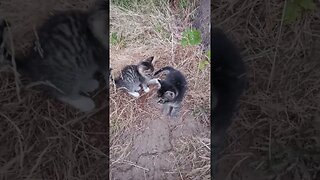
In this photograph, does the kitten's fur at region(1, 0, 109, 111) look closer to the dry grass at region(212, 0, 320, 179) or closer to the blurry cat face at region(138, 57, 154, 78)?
the blurry cat face at region(138, 57, 154, 78)

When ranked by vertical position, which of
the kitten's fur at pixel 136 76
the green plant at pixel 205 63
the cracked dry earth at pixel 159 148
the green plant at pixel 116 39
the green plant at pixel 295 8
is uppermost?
the green plant at pixel 295 8

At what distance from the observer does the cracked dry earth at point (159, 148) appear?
1.19 meters

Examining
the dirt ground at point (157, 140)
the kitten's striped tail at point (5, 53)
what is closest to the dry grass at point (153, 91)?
the dirt ground at point (157, 140)

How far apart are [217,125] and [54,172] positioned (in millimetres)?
411

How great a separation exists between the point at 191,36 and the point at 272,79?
0.23 m

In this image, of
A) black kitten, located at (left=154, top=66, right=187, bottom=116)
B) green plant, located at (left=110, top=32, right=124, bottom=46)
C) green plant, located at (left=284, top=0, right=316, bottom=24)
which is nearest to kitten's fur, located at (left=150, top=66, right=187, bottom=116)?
black kitten, located at (left=154, top=66, right=187, bottom=116)

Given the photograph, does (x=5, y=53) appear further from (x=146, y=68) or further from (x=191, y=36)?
(x=191, y=36)

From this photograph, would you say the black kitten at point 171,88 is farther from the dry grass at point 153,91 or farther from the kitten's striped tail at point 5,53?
the kitten's striped tail at point 5,53

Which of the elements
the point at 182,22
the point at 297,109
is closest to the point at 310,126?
the point at 297,109

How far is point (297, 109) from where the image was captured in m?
1.15

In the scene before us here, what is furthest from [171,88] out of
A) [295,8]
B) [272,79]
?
[295,8]

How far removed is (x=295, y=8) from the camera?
1.16m

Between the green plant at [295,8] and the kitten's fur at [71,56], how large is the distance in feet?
1.46

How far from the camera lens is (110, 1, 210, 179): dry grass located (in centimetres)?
118
